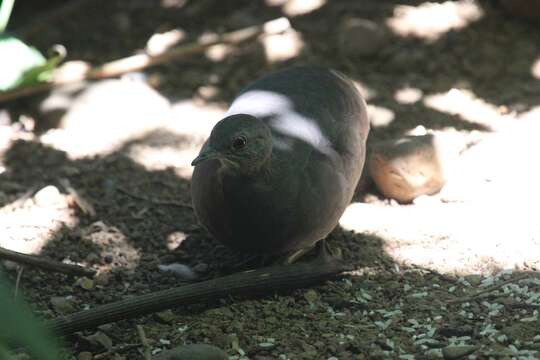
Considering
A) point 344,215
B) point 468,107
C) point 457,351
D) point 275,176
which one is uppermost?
point 275,176

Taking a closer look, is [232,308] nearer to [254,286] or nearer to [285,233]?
[254,286]

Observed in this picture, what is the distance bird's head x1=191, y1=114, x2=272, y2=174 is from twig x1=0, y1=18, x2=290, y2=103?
2.01 m

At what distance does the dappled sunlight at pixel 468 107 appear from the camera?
4.39 m

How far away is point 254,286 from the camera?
116 inches

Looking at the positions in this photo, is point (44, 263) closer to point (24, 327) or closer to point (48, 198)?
point (48, 198)

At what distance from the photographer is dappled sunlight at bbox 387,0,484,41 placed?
5.11 meters

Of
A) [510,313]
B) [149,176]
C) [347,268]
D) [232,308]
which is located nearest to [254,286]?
[232,308]

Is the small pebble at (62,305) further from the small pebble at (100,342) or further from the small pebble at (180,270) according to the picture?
the small pebble at (180,270)

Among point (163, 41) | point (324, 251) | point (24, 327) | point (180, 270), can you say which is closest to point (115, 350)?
point (180, 270)

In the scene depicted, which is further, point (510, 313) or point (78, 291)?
point (78, 291)

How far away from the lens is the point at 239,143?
9.41 ft

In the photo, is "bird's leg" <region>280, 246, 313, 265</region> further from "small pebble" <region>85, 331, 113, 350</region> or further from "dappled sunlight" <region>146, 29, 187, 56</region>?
"dappled sunlight" <region>146, 29, 187, 56</region>

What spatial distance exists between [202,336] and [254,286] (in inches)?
11.1

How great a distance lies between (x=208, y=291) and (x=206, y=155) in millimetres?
467
